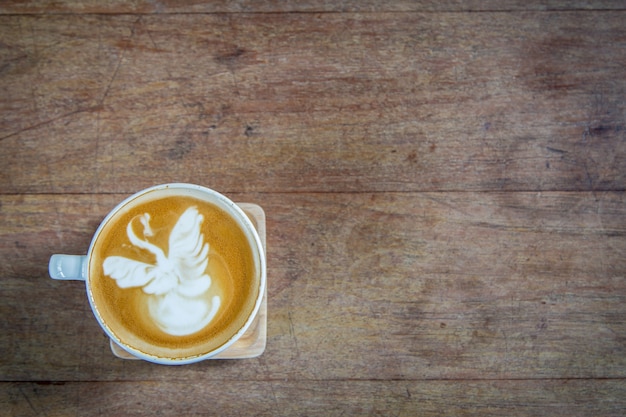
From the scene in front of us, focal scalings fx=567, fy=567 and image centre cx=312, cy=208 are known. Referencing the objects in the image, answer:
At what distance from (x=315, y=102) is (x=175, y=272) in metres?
0.32

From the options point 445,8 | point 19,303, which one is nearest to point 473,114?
point 445,8

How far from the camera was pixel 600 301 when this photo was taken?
0.81 metres

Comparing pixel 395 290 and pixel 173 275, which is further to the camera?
pixel 395 290

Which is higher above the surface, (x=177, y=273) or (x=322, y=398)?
(x=177, y=273)

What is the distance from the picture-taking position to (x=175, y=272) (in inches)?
26.9

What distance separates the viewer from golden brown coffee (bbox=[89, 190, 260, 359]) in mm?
678

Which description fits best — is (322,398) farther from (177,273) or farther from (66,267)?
(66,267)

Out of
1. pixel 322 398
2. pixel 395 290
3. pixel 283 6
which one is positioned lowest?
pixel 322 398

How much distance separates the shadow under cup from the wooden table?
110 mm

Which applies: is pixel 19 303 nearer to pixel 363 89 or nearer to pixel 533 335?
pixel 363 89

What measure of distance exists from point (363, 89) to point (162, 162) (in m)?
0.31

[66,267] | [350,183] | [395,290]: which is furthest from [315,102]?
[66,267]

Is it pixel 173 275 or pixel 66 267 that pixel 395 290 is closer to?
pixel 173 275

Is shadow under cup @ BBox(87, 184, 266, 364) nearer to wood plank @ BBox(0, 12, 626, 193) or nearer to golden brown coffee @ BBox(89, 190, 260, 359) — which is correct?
golden brown coffee @ BBox(89, 190, 260, 359)
